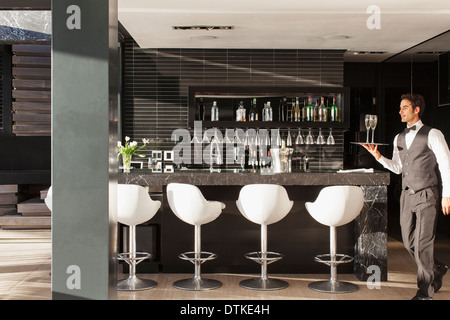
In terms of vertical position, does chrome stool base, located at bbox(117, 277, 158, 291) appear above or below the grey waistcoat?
below

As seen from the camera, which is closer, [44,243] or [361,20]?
[361,20]

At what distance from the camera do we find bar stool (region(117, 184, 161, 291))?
462 cm

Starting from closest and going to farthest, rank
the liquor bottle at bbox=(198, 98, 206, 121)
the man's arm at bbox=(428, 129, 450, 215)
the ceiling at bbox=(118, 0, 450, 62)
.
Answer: the man's arm at bbox=(428, 129, 450, 215) < the ceiling at bbox=(118, 0, 450, 62) < the liquor bottle at bbox=(198, 98, 206, 121)

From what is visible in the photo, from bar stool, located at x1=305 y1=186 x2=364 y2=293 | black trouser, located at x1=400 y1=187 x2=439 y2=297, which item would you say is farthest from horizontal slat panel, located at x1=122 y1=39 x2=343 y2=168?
black trouser, located at x1=400 y1=187 x2=439 y2=297

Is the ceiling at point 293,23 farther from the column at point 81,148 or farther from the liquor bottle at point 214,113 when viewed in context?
the column at point 81,148

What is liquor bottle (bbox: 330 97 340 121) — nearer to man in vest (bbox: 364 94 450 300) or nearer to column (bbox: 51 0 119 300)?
man in vest (bbox: 364 94 450 300)

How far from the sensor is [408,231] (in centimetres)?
448

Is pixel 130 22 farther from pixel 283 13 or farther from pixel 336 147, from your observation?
pixel 336 147

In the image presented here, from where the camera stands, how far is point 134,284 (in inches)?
189

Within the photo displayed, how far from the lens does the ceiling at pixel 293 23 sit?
201 inches

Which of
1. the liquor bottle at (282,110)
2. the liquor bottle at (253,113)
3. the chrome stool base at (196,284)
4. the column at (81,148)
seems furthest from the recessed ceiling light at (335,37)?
the column at (81,148)

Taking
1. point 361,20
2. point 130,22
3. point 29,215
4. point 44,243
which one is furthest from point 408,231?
point 29,215
